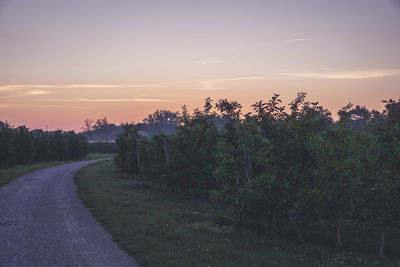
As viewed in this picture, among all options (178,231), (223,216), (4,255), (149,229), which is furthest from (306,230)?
(4,255)

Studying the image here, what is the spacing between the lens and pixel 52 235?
12227 mm

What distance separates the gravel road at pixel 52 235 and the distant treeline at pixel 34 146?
→ 2992 centimetres

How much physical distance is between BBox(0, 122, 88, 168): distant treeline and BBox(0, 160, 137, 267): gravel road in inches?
1178

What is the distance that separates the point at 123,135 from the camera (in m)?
39.3

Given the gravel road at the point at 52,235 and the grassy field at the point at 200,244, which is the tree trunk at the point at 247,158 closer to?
the grassy field at the point at 200,244

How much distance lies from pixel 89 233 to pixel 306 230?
1145 centimetres

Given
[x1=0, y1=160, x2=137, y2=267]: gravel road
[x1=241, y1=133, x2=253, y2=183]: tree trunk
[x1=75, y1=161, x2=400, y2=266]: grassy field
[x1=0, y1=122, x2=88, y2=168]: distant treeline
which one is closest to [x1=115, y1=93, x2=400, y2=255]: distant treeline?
[x1=241, y1=133, x2=253, y2=183]: tree trunk

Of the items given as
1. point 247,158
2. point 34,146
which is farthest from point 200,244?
point 34,146

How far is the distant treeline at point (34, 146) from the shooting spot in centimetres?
4499

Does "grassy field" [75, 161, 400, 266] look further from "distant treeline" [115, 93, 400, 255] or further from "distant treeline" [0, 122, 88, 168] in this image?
"distant treeline" [0, 122, 88, 168]

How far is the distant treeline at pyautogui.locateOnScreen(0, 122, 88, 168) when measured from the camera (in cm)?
4499

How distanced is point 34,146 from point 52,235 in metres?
48.2

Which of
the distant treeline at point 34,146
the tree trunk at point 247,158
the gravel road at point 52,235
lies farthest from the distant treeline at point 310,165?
the distant treeline at point 34,146

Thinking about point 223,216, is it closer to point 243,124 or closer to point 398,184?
point 243,124
